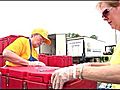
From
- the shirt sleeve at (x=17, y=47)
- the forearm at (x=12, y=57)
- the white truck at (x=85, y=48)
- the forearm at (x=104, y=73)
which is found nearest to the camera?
the forearm at (x=104, y=73)

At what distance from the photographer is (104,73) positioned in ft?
3.12

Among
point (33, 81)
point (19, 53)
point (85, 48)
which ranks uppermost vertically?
point (85, 48)

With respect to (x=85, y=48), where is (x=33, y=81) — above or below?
below

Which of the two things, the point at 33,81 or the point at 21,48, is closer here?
the point at 33,81

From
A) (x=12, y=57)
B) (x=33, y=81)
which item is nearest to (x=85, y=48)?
(x=12, y=57)

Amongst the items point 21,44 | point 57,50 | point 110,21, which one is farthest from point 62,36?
point 110,21

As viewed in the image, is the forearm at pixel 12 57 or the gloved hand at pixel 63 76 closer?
the gloved hand at pixel 63 76

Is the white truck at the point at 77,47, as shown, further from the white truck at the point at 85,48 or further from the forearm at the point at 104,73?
the forearm at the point at 104,73

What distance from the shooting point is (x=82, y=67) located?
994 millimetres

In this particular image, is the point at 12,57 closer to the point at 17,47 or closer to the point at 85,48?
the point at 17,47

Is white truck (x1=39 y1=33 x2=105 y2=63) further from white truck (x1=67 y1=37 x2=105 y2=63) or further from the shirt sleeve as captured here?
the shirt sleeve

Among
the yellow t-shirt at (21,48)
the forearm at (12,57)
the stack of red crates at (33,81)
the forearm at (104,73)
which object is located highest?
the yellow t-shirt at (21,48)

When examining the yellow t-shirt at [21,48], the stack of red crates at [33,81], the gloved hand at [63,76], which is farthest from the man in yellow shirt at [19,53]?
the gloved hand at [63,76]

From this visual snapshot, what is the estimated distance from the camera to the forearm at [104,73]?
0.94m
